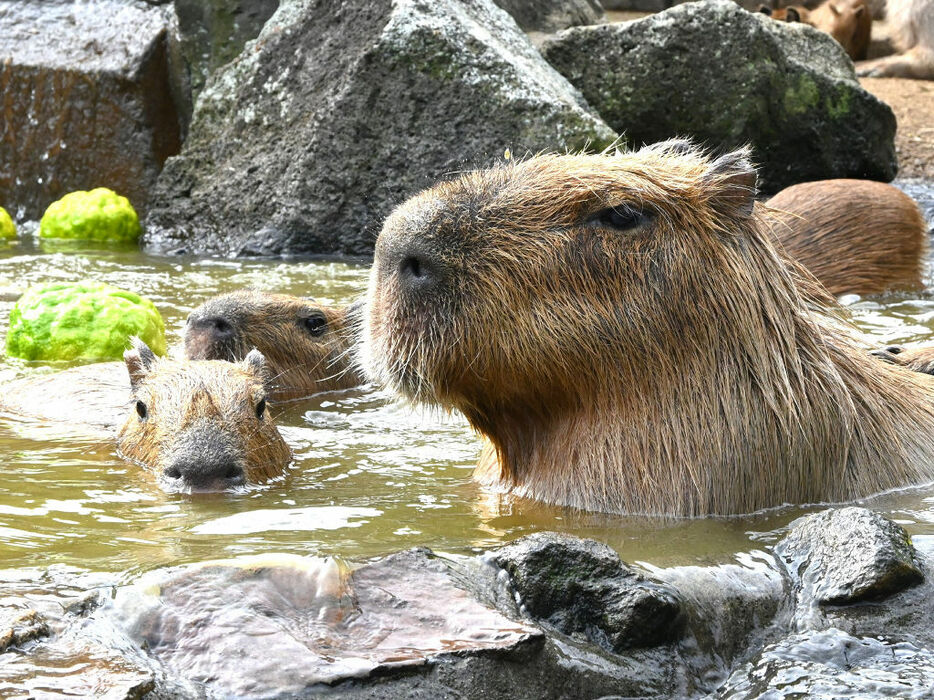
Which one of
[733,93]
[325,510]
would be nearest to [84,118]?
[733,93]

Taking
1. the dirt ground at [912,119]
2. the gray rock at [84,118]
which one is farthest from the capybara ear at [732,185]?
the dirt ground at [912,119]

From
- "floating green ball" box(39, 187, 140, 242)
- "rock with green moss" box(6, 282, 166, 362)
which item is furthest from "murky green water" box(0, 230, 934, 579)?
"floating green ball" box(39, 187, 140, 242)

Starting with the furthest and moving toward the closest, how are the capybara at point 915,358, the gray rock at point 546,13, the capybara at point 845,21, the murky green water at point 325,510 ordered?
the capybara at point 845,21 < the gray rock at point 546,13 < the capybara at point 915,358 < the murky green water at point 325,510

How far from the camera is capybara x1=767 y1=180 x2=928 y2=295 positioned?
734cm

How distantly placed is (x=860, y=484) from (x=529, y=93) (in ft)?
18.3

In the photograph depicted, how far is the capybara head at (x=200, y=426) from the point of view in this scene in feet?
Result: 13.9

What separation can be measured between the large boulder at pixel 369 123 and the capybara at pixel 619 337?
5105mm

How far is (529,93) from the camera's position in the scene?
8.70 meters

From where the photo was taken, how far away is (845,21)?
17.6 m

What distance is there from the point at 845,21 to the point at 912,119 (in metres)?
4.40

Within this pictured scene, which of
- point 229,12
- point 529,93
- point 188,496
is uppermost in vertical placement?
point 229,12

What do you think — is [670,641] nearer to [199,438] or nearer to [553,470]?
[553,470]

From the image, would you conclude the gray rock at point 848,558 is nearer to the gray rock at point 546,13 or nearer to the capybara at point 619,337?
the capybara at point 619,337

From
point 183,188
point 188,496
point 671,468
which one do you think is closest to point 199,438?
point 188,496
